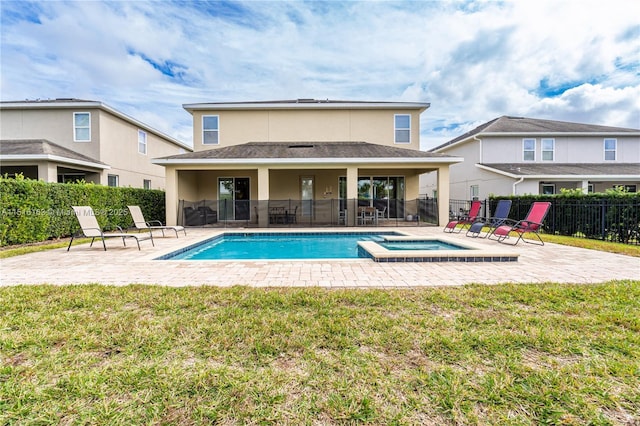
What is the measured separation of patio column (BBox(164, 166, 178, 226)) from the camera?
13906 mm

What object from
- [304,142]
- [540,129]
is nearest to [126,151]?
[304,142]

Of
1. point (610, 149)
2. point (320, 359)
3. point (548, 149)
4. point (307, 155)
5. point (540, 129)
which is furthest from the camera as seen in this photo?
point (610, 149)

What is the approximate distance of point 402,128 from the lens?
57.1ft

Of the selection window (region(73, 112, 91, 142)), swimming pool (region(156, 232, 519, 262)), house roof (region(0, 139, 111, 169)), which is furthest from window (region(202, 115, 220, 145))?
swimming pool (region(156, 232, 519, 262))

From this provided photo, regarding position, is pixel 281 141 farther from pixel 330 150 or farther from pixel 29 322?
pixel 29 322

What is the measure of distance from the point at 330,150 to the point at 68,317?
514 inches

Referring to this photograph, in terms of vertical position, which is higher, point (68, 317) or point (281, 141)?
point (281, 141)

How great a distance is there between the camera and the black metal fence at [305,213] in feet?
46.6

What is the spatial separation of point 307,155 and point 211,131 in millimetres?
6763

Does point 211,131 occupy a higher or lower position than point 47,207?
higher

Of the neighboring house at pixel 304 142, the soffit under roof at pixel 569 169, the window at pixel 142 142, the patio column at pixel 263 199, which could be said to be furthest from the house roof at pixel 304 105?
the soffit under roof at pixel 569 169

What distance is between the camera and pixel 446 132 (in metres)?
36.2

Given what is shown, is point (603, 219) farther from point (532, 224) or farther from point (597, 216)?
point (532, 224)

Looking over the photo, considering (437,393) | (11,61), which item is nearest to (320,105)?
(437,393)
